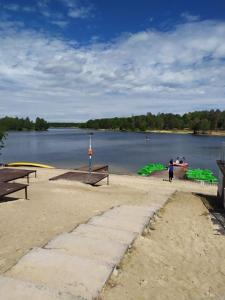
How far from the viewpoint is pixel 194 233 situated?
26.7 ft

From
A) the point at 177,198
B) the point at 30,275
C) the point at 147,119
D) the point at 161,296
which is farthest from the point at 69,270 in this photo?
the point at 147,119

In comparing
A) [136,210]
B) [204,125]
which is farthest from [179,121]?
[136,210]

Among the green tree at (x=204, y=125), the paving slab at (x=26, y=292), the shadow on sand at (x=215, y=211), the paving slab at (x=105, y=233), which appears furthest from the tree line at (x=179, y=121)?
the paving slab at (x=26, y=292)

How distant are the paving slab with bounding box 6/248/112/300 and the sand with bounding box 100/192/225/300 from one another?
0.73ft

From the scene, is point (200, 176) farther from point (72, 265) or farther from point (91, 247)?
point (72, 265)

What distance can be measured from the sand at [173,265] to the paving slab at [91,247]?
0.67 feet

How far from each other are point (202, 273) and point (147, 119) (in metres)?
183

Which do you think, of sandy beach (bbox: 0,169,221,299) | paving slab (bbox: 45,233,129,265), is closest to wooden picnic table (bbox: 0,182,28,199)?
sandy beach (bbox: 0,169,221,299)

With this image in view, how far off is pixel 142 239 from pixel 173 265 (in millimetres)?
1100

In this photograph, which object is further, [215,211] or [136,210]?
[215,211]

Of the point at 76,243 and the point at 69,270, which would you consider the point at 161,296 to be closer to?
the point at 69,270

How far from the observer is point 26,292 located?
4.07 m

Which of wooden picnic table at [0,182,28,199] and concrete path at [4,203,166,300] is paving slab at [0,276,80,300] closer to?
concrete path at [4,203,166,300]

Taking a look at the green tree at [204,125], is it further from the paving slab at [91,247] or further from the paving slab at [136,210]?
the paving slab at [91,247]
